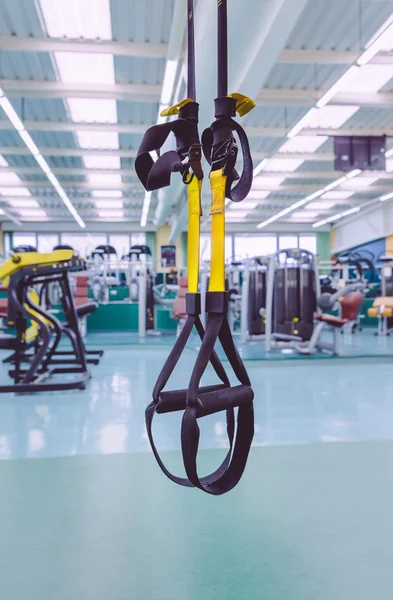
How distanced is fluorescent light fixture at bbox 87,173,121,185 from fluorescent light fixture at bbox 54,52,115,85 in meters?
5.02

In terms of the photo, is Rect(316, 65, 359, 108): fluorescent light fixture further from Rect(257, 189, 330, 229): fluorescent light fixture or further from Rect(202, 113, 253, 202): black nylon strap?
Rect(257, 189, 330, 229): fluorescent light fixture

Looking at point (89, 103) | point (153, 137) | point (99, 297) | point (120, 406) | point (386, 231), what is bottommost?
point (120, 406)

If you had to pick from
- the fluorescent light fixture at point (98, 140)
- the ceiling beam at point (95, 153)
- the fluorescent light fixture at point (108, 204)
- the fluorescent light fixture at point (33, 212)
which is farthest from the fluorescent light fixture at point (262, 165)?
the fluorescent light fixture at point (33, 212)

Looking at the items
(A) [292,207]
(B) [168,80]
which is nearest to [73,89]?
(B) [168,80]

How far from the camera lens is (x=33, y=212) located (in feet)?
55.5

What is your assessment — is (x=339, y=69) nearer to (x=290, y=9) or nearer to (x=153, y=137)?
(x=290, y=9)

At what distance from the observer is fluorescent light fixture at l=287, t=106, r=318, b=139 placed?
7.67 m

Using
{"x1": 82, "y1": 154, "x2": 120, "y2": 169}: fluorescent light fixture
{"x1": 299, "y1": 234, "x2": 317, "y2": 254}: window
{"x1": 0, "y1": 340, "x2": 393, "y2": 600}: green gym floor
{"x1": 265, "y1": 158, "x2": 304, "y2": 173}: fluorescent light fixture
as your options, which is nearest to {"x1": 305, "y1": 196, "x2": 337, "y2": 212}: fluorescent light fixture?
{"x1": 299, "y1": 234, "x2": 317, "y2": 254}: window

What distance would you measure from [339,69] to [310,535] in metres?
7.39

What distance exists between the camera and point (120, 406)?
3.31 meters

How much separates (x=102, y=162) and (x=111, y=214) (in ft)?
19.7

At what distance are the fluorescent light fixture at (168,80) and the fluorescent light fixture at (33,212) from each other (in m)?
11.1

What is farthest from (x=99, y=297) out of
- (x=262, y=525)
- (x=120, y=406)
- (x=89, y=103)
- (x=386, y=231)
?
(x=386, y=231)

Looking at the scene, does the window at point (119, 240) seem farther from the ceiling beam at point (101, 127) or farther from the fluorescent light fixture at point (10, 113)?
the fluorescent light fixture at point (10, 113)
